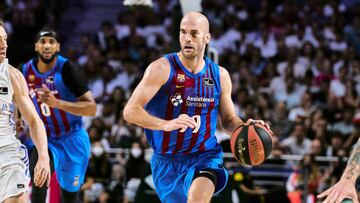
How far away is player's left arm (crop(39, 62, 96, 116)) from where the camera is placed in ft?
28.5

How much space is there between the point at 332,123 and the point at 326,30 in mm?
3651

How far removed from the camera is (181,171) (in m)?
7.34

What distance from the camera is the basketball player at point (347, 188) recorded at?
5.50 m

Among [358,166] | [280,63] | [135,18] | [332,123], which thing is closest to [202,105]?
[358,166]

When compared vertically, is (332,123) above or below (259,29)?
below

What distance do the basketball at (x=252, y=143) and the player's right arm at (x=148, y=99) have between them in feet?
2.64

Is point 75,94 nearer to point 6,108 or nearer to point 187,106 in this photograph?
point 187,106

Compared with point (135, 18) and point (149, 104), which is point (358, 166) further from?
point (135, 18)

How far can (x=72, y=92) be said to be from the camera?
359 inches

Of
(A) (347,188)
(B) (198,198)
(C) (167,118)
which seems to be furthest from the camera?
(C) (167,118)

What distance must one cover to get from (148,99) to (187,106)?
0.44 metres

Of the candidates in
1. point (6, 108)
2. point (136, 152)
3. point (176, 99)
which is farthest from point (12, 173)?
point (136, 152)

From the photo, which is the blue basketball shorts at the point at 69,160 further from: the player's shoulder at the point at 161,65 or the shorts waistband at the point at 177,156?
the player's shoulder at the point at 161,65

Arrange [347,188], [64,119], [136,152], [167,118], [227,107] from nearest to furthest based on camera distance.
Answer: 1. [347,188]
2. [167,118]
3. [227,107]
4. [64,119]
5. [136,152]
